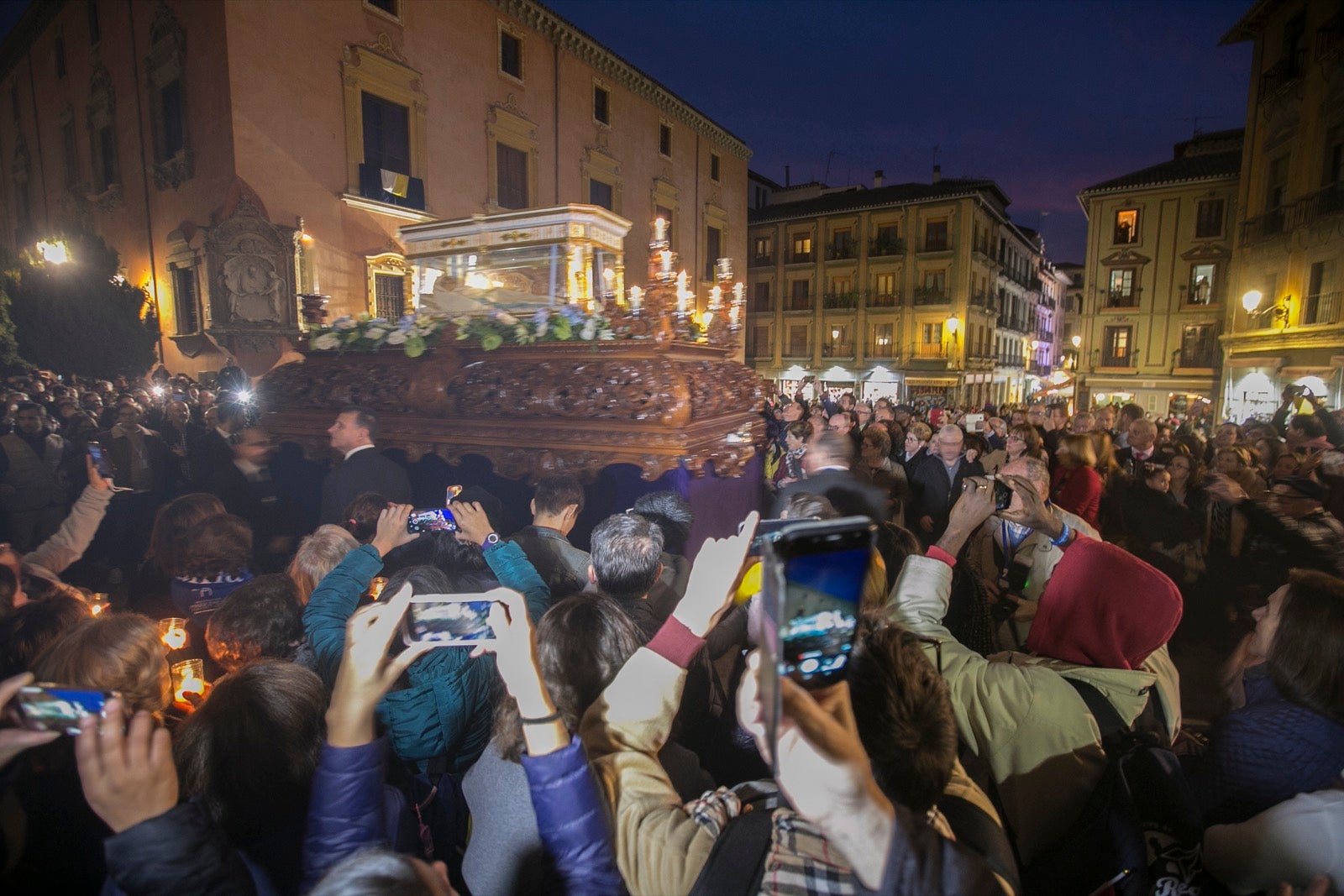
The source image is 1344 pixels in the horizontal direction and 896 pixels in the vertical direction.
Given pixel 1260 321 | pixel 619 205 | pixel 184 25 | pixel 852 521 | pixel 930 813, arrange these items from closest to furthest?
pixel 852 521 < pixel 930 813 < pixel 184 25 < pixel 1260 321 < pixel 619 205

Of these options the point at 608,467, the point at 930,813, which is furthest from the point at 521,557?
the point at 608,467

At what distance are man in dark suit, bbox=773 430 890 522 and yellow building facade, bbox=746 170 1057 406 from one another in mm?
26236

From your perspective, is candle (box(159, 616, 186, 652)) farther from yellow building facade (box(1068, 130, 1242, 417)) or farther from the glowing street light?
yellow building facade (box(1068, 130, 1242, 417))

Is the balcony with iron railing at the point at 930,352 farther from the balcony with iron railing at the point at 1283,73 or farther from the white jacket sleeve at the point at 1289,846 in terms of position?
the white jacket sleeve at the point at 1289,846

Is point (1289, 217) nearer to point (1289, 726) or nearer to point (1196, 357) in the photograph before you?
point (1196, 357)

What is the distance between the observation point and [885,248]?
1313 inches

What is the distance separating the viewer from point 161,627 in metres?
2.59

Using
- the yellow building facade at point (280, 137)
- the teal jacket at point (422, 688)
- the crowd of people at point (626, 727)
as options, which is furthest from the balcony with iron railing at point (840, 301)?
the teal jacket at point (422, 688)

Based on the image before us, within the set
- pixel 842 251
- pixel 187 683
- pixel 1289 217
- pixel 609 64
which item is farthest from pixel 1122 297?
pixel 187 683

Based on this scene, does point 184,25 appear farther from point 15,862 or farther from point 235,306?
point 15,862

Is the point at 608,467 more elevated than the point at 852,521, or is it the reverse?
the point at 852,521

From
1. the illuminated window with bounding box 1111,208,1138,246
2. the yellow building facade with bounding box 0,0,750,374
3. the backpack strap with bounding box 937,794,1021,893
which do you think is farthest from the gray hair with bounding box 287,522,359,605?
the illuminated window with bounding box 1111,208,1138,246

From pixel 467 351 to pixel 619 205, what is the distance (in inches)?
733

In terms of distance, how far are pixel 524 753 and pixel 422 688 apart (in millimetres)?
915
